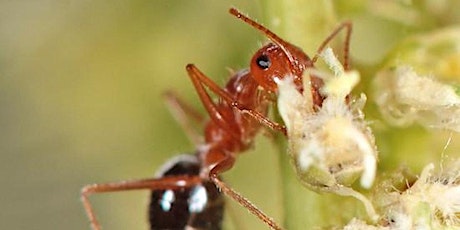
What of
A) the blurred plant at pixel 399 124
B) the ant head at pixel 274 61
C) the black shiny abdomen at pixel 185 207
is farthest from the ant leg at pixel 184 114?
the blurred plant at pixel 399 124

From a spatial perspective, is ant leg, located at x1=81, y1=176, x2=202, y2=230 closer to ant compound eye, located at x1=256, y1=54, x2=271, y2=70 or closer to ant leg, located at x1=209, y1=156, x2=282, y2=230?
ant leg, located at x1=209, y1=156, x2=282, y2=230

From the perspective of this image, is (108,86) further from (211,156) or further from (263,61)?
(263,61)

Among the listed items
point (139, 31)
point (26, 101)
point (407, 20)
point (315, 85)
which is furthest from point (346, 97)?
point (26, 101)

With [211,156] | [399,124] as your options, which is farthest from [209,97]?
[399,124]

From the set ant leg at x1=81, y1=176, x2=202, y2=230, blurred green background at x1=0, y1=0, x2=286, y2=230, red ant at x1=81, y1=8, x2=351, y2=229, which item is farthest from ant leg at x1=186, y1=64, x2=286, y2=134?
blurred green background at x1=0, y1=0, x2=286, y2=230

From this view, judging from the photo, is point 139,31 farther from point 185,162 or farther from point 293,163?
point 293,163
